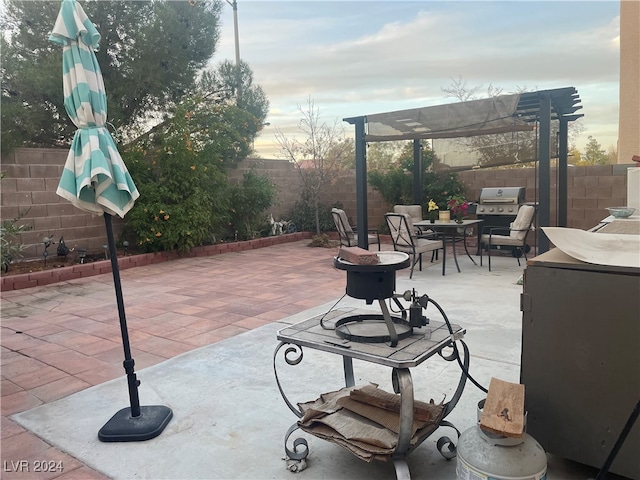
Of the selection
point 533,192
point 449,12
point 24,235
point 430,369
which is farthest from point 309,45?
point 430,369

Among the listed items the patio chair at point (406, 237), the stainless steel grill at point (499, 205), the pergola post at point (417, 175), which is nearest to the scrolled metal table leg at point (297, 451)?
the patio chair at point (406, 237)

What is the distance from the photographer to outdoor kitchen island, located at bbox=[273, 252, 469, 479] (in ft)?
6.11

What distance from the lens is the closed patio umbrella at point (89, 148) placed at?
2.20 m

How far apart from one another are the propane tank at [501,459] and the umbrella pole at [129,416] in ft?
4.89

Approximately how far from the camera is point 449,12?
714 cm

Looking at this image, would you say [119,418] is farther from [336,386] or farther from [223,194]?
[223,194]

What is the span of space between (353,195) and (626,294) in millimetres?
8888

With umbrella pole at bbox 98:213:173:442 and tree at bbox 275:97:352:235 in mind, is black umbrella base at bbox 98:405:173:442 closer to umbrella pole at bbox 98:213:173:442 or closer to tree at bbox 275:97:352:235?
umbrella pole at bbox 98:213:173:442

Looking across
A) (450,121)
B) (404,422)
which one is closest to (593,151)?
(450,121)

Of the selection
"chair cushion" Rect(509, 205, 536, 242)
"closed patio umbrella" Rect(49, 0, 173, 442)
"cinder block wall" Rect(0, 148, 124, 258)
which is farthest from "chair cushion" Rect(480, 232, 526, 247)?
"cinder block wall" Rect(0, 148, 124, 258)

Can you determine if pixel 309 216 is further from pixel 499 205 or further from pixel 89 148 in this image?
pixel 89 148

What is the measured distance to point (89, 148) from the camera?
7.30ft

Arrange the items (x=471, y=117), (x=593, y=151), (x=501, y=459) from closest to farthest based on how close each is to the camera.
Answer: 1. (x=501, y=459)
2. (x=471, y=117)
3. (x=593, y=151)

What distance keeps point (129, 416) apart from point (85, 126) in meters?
1.46
